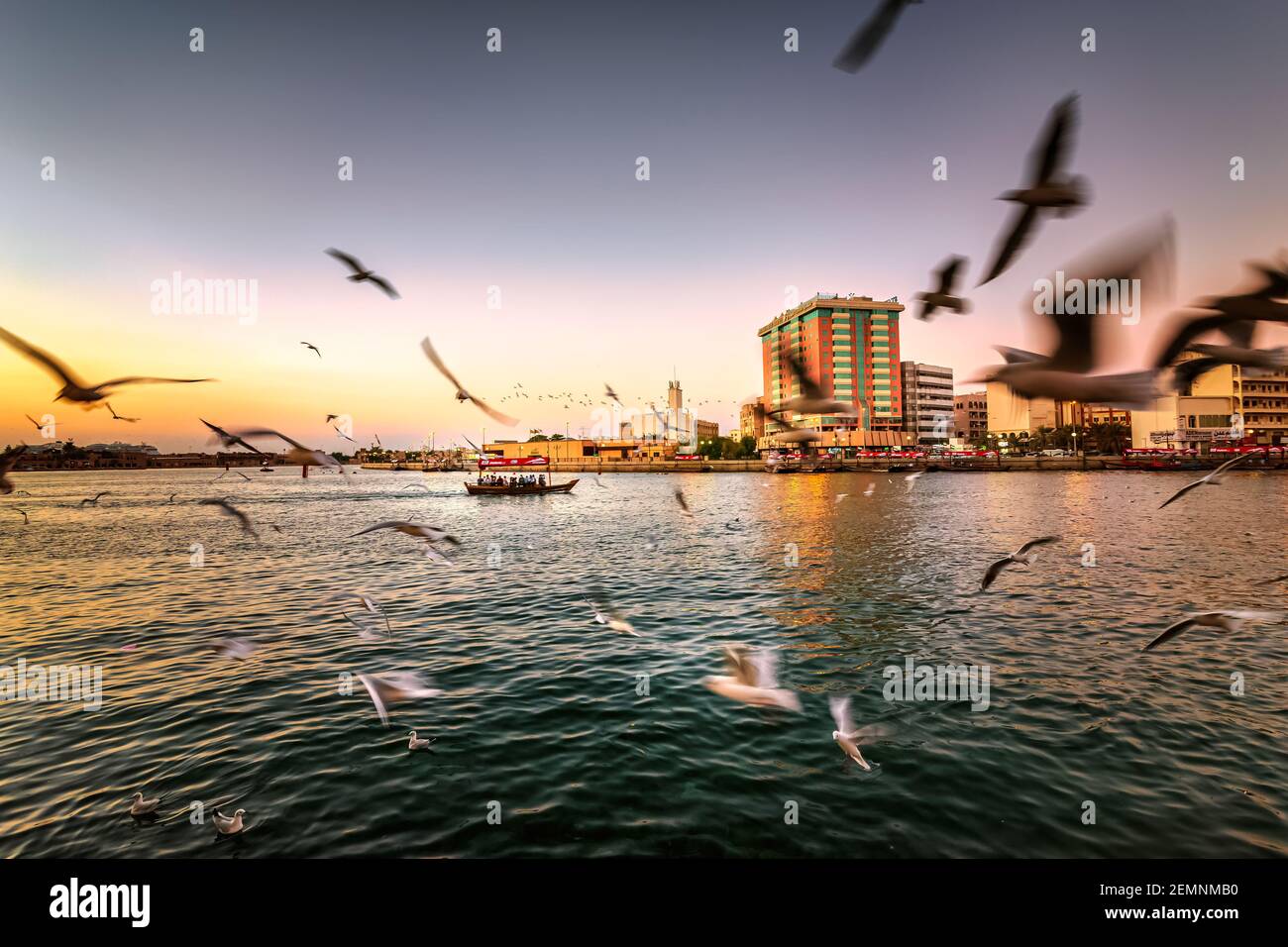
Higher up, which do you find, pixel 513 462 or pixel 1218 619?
pixel 513 462

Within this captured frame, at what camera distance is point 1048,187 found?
2762 millimetres

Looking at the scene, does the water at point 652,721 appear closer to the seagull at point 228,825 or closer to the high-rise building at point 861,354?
the seagull at point 228,825

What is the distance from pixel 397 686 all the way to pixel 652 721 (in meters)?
4.93

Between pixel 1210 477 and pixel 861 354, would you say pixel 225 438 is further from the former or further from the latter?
pixel 861 354

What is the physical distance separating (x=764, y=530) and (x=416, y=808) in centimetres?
3756

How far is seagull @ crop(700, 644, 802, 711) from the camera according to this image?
9.27 meters

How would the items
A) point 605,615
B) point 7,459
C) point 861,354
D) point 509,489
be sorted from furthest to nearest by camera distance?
point 861,354
point 509,489
point 605,615
point 7,459

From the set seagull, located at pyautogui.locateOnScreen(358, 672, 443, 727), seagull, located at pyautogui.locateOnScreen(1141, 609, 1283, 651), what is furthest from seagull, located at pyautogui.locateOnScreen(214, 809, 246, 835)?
seagull, located at pyautogui.locateOnScreen(1141, 609, 1283, 651)

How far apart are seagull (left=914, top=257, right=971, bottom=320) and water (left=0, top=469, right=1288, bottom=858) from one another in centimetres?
654

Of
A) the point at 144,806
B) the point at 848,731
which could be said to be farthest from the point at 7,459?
the point at 848,731

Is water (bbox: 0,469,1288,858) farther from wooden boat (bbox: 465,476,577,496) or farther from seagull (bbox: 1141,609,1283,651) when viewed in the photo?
wooden boat (bbox: 465,476,577,496)
